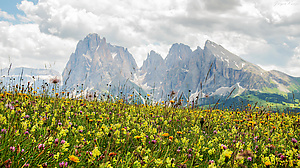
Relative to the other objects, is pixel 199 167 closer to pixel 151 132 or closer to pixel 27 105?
pixel 151 132

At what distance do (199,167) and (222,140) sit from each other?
5.38ft

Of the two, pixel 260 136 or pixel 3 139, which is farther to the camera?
pixel 260 136

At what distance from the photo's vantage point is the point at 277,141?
4.96m

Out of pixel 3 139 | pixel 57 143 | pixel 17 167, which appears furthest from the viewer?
pixel 57 143

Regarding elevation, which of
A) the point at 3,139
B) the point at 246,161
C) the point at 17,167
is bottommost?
the point at 246,161

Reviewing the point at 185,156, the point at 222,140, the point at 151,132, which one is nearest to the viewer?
the point at 185,156

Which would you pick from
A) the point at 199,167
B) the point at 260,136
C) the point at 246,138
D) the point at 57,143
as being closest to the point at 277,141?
the point at 260,136

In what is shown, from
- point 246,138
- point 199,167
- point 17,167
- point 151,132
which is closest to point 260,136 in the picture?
point 246,138

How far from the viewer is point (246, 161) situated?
3.64 metres

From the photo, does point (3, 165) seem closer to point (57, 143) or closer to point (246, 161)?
point (57, 143)

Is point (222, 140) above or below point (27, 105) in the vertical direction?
below

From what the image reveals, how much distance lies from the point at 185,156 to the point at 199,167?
336mm

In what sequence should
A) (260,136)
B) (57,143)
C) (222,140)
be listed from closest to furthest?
(57,143), (222,140), (260,136)

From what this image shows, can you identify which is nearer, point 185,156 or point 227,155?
point 227,155
